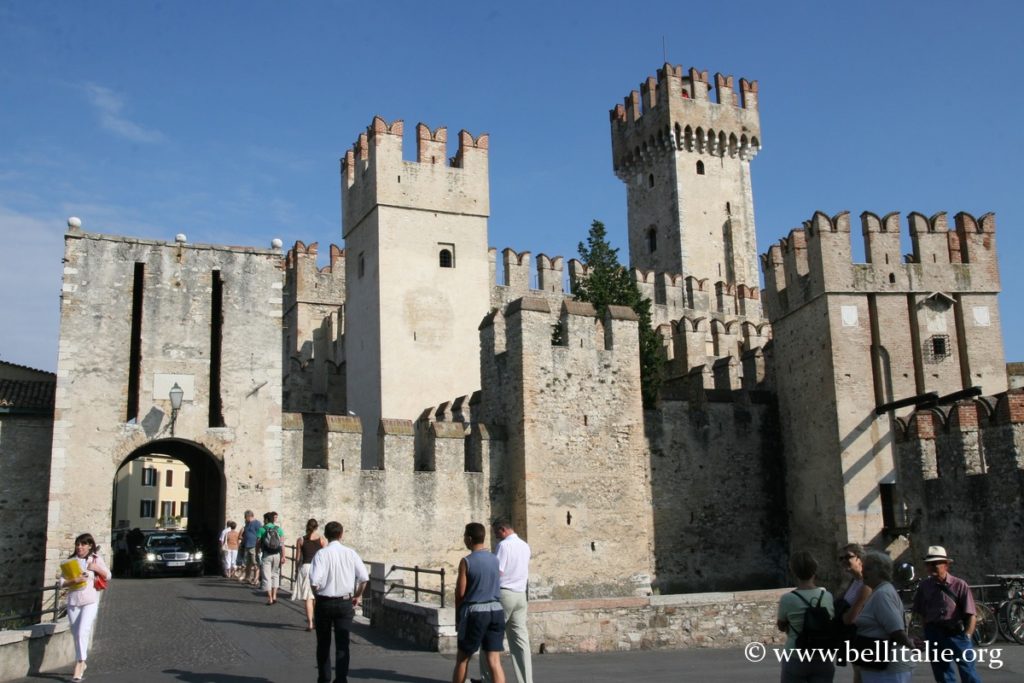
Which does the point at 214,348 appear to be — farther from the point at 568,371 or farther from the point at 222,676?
the point at 222,676

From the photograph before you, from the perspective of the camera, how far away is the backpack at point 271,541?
1712cm

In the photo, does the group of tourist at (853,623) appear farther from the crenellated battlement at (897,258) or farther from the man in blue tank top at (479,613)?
the crenellated battlement at (897,258)

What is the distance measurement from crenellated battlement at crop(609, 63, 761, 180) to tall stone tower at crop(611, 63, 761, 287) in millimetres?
50

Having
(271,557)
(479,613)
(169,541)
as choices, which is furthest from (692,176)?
(479,613)

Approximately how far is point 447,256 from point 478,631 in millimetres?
22442

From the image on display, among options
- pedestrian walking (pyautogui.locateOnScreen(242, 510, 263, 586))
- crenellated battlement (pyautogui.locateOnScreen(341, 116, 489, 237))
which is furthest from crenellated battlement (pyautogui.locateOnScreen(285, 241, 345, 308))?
pedestrian walking (pyautogui.locateOnScreen(242, 510, 263, 586))

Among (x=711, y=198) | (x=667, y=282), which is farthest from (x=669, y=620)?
Result: (x=711, y=198)

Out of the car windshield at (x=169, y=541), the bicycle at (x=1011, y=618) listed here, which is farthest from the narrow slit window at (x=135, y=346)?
the bicycle at (x=1011, y=618)

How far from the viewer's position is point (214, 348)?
23.3m

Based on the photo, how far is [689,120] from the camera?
50.3 m

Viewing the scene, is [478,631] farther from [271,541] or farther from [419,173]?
[419,173]

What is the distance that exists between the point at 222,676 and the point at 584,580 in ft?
41.8

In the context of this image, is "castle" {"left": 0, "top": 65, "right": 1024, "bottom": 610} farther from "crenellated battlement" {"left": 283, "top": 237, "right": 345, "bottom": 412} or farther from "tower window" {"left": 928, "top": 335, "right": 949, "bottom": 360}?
"crenellated battlement" {"left": 283, "top": 237, "right": 345, "bottom": 412}

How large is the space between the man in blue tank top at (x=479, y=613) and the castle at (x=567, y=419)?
1295cm
